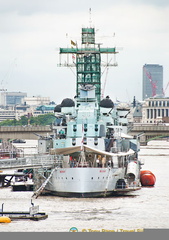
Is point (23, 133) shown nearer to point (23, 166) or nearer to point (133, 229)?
point (23, 166)

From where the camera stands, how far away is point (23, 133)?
192 meters

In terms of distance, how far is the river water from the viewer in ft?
218

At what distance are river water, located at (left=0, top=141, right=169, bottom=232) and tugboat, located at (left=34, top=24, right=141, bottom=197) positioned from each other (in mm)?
1269

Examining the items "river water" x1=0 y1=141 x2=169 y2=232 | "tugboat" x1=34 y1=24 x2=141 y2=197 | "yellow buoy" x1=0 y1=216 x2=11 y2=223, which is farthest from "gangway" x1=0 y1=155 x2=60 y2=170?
"yellow buoy" x1=0 y1=216 x2=11 y2=223

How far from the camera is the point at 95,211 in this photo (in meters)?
74.9

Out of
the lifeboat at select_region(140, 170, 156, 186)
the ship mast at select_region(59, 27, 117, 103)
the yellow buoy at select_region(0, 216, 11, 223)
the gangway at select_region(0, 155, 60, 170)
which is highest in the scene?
the ship mast at select_region(59, 27, 117, 103)

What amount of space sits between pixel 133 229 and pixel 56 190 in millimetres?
19726

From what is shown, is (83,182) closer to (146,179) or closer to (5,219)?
(5,219)

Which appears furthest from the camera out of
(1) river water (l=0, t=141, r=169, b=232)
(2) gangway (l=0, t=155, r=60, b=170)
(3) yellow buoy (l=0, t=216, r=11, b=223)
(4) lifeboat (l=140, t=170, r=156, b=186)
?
(4) lifeboat (l=140, t=170, r=156, b=186)

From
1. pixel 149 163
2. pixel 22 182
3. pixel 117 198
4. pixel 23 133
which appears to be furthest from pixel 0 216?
pixel 23 133

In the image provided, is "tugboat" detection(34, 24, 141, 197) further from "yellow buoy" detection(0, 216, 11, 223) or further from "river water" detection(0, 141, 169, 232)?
"yellow buoy" detection(0, 216, 11, 223)

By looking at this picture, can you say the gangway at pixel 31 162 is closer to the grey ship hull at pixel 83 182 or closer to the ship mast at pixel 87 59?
the grey ship hull at pixel 83 182

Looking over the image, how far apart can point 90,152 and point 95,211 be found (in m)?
11.8

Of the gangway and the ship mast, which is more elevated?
the ship mast
